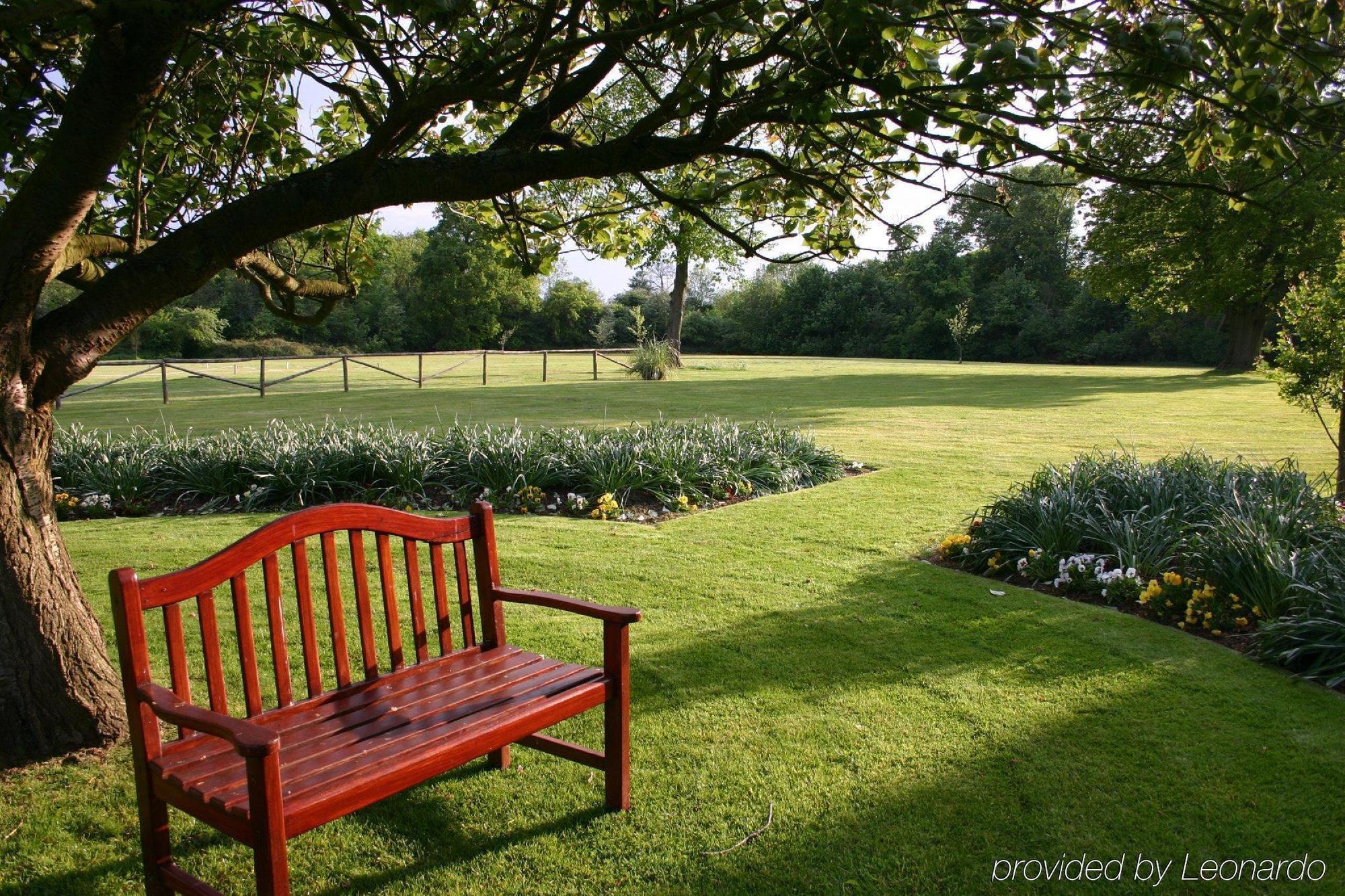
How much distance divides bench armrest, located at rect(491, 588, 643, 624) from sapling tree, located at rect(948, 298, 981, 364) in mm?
44774

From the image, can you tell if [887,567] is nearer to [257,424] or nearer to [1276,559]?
[1276,559]

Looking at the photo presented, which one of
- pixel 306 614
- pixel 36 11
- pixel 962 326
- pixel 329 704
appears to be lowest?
pixel 329 704

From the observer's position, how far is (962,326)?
49.1 m

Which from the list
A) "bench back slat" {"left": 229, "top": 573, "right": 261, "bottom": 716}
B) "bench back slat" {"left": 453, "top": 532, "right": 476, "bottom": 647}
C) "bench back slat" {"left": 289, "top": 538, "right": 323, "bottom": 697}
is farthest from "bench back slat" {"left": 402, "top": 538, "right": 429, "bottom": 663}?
"bench back slat" {"left": 229, "top": 573, "right": 261, "bottom": 716}

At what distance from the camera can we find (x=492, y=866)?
286cm

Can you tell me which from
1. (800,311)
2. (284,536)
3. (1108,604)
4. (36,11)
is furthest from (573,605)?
(800,311)

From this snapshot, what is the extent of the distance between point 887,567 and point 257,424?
12.8 metres

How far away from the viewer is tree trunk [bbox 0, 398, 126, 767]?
315 centimetres

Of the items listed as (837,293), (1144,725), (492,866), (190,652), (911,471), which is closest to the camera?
(492,866)

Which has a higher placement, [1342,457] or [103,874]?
[1342,457]

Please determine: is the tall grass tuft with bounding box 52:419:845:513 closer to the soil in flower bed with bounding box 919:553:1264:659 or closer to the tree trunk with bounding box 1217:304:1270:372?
the soil in flower bed with bounding box 919:553:1264:659

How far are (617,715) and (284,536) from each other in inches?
52.0

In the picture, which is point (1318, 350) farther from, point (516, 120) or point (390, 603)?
point (390, 603)

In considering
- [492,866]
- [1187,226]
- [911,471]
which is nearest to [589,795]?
[492,866]
